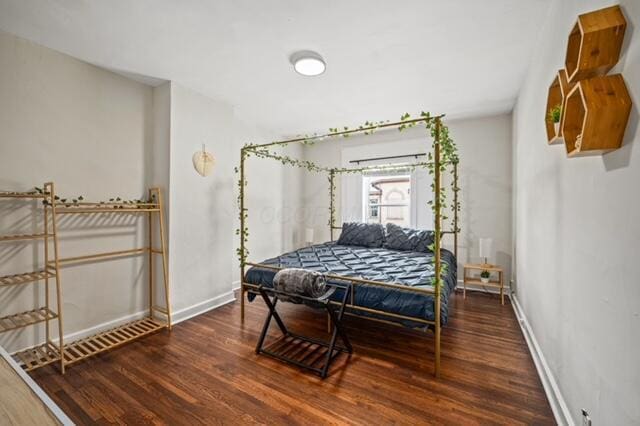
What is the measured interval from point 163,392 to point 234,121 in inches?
128

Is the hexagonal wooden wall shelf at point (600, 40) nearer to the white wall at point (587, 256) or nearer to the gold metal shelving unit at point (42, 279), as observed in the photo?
the white wall at point (587, 256)

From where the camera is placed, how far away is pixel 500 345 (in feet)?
7.85

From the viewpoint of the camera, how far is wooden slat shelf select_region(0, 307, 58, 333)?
1.98m

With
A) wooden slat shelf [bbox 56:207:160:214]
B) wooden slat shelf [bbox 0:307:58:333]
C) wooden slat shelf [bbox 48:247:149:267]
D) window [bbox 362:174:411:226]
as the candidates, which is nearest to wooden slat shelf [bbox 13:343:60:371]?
wooden slat shelf [bbox 0:307:58:333]

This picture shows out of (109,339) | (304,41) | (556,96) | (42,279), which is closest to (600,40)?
(556,96)

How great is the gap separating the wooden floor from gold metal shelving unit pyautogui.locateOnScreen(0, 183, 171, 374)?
115mm

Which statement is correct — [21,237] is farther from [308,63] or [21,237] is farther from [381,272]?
[381,272]

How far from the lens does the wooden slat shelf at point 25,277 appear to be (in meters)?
1.97

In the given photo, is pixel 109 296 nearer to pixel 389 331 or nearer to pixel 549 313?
pixel 389 331

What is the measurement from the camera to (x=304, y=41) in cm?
218

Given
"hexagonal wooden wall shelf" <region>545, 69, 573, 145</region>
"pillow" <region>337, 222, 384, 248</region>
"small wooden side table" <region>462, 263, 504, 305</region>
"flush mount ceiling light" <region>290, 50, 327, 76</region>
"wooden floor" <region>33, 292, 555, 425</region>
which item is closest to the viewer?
"hexagonal wooden wall shelf" <region>545, 69, 573, 145</region>

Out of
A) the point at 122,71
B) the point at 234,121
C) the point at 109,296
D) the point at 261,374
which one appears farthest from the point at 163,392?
the point at 234,121

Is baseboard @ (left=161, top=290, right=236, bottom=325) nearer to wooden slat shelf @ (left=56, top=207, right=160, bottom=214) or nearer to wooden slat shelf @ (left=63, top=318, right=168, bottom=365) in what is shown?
wooden slat shelf @ (left=63, top=318, right=168, bottom=365)

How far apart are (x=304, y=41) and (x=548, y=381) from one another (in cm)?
296
